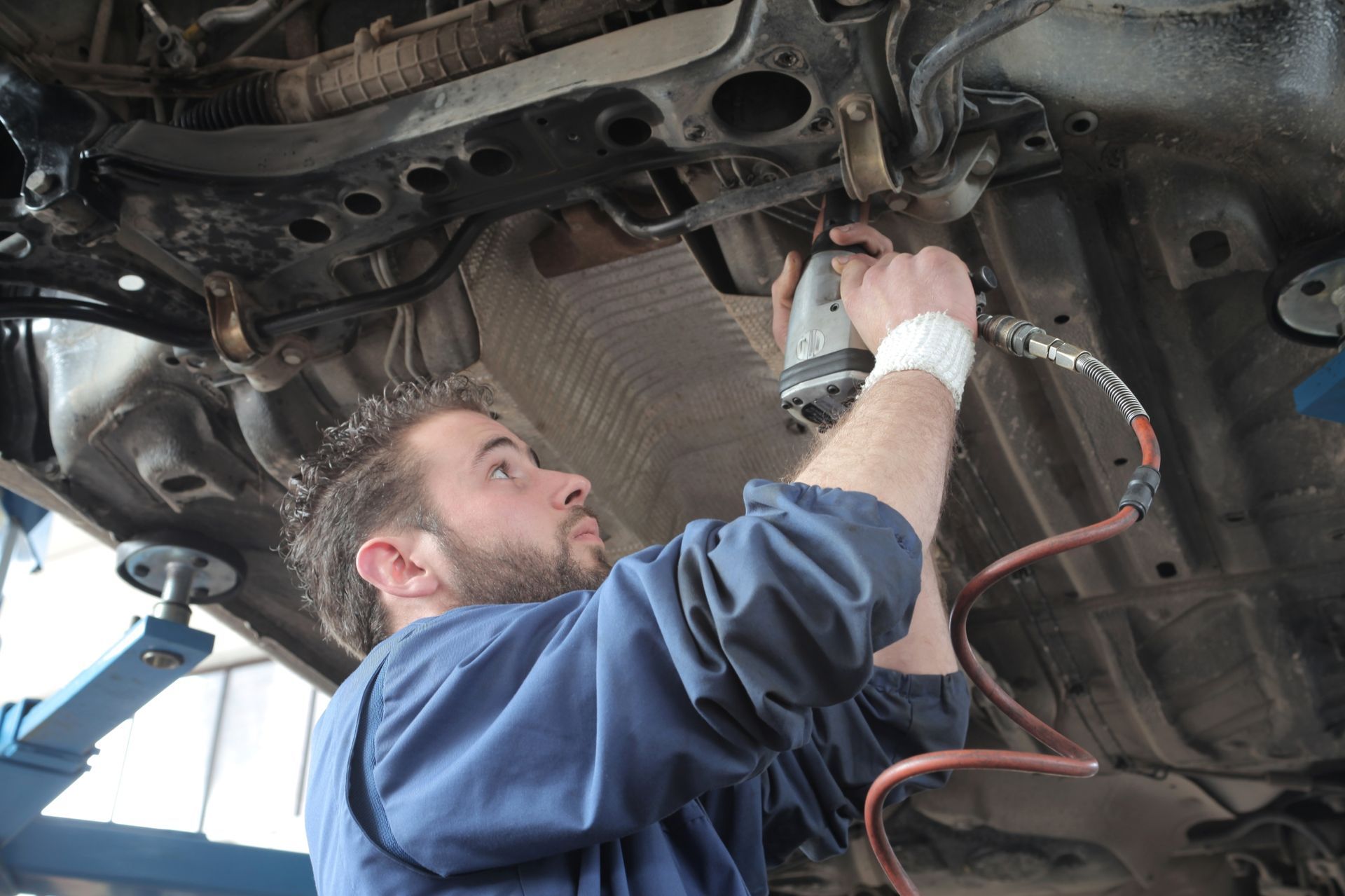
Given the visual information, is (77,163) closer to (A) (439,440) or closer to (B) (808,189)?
(A) (439,440)

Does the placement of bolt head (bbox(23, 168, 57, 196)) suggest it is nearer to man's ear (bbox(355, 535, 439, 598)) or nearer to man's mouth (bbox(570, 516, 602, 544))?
man's ear (bbox(355, 535, 439, 598))

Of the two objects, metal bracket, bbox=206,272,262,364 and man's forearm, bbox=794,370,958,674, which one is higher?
metal bracket, bbox=206,272,262,364

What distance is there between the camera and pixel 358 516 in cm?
140

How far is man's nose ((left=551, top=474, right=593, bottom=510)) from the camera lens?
1.36m

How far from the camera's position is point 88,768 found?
2139mm

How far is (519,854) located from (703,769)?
161 mm

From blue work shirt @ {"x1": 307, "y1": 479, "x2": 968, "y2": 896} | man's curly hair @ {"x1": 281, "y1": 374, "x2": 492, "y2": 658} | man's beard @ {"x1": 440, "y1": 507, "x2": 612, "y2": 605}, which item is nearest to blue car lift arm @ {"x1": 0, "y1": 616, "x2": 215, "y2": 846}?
man's curly hair @ {"x1": 281, "y1": 374, "x2": 492, "y2": 658}

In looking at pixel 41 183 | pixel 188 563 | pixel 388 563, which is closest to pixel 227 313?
pixel 41 183

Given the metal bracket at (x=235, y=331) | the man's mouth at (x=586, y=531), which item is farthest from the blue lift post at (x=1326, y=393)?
the metal bracket at (x=235, y=331)

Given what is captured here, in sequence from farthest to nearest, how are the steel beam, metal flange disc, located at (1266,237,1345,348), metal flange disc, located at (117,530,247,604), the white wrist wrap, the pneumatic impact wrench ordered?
the steel beam < metal flange disc, located at (117,530,247,604) < metal flange disc, located at (1266,237,1345,348) < the pneumatic impact wrench < the white wrist wrap

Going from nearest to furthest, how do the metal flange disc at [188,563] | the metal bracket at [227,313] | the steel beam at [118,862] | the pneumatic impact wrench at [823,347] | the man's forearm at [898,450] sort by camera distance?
the man's forearm at [898,450] → the pneumatic impact wrench at [823,347] → the metal bracket at [227,313] → the metal flange disc at [188,563] → the steel beam at [118,862]

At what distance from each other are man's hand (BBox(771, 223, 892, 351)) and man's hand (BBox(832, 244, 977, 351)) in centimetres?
6

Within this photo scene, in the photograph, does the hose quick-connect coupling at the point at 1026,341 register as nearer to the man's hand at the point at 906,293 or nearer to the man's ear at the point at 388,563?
the man's hand at the point at 906,293

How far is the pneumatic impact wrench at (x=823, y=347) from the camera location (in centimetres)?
118
